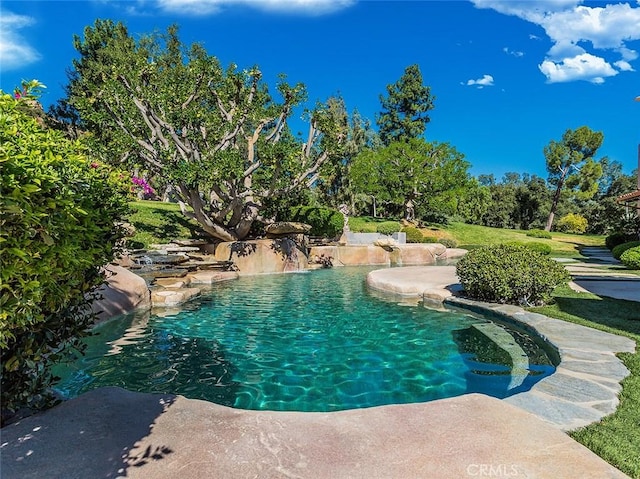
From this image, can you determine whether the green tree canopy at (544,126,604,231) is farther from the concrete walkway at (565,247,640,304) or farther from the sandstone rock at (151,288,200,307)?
the sandstone rock at (151,288,200,307)

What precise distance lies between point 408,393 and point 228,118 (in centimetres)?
1455

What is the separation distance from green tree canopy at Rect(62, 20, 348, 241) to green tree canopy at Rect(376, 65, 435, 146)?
89.8ft

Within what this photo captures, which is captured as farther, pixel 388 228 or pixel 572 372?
pixel 388 228

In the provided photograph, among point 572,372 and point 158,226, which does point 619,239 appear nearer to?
point 572,372

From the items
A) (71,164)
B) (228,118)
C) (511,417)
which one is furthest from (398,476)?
(228,118)

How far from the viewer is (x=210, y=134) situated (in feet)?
59.4

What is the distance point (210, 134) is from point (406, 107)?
103ft

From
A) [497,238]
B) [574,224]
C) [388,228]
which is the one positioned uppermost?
[574,224]

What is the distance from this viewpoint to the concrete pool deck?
244cm

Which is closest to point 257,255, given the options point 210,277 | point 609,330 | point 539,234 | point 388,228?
point 210,277

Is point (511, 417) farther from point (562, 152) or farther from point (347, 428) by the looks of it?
point (562, 152)

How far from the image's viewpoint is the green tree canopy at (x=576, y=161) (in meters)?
39.9

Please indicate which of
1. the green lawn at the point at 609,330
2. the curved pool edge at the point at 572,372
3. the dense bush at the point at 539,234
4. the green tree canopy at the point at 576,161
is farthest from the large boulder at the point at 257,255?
the green tree canopy at the point at 576,161

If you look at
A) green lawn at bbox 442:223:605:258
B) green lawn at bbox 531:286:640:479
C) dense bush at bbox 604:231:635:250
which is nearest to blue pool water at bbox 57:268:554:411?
green lawn at bbox 531:286:640:479
